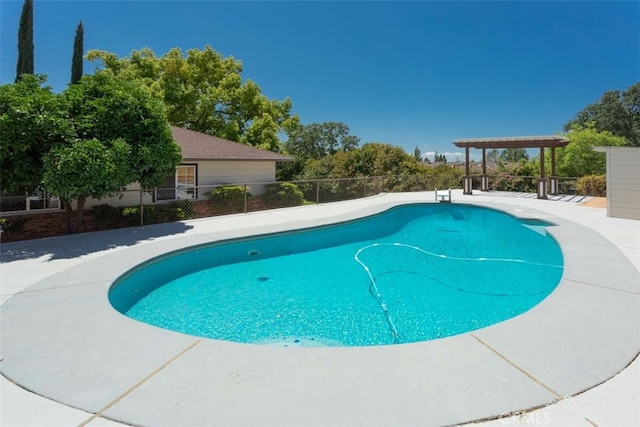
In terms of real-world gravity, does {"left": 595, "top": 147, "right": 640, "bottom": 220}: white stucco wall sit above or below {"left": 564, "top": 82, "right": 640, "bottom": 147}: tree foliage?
below

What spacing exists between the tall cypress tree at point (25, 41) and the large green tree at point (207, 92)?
5429 mm

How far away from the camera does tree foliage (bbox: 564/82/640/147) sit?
42812 mm

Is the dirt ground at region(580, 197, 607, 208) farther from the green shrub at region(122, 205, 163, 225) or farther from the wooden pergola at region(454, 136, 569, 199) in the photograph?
the green shrub at region(122, 205, 163, 225)

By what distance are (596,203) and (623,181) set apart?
3698 mm

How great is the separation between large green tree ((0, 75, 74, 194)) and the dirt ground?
16785 mm

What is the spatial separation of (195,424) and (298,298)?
3392 millimetres

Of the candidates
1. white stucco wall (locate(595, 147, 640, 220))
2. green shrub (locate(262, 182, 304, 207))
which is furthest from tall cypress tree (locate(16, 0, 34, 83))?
white stucco wall (locate(595, 147, 640, 220))

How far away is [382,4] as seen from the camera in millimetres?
17141

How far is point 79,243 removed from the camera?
Answer: 7539mm

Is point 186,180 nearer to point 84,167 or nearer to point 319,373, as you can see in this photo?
point 84,167

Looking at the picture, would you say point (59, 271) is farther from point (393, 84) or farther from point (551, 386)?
point (393, 84)

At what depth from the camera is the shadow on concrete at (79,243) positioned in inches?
262

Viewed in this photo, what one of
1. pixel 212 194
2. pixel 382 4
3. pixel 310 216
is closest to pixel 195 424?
pixel 310 216

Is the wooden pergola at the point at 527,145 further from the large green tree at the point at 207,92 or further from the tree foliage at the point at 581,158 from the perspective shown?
the large green tree at the point at 207,92
